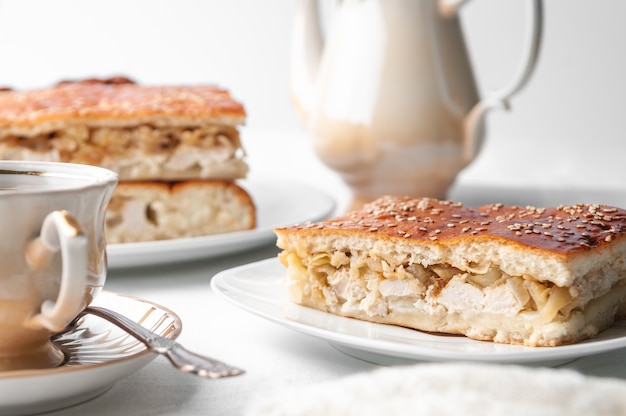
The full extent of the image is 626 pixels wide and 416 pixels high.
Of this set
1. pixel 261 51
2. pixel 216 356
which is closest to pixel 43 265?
pixel 216 356

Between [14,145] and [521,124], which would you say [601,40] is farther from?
[14,145]

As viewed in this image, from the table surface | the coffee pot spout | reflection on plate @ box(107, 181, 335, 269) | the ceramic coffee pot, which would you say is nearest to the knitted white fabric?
the table surface

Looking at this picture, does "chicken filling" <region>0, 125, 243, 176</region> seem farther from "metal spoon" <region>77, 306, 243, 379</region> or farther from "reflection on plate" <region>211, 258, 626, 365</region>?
"metal spoon" <region>77, 306, 243, 379</region>

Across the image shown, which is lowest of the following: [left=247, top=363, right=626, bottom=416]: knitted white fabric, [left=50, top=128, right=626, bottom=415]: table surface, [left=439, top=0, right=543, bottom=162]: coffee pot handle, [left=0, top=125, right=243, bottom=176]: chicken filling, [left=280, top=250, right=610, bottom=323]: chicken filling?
[left=50, top=128, right=626, bottom=415]: table surface

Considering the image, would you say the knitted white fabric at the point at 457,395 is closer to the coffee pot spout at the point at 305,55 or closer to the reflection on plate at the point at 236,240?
the reflection on plate at the point at 236,240

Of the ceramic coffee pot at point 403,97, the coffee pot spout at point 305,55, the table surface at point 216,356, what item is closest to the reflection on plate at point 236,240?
the table surface at point 216,356

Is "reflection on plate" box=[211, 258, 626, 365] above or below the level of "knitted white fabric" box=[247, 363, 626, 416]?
below

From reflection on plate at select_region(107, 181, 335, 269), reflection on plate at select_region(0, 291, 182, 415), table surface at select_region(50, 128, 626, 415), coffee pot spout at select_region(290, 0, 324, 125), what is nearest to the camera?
reflection on plate at select_region(0, 291, 182, 415)
